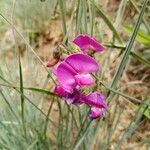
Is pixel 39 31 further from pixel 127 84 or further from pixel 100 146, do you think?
pixel 100 146

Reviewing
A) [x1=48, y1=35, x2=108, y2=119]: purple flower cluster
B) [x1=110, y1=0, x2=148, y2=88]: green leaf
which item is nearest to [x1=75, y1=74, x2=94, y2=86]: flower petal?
[x1=48, y1=35, x2=108, y2=119]: purple flower cluster

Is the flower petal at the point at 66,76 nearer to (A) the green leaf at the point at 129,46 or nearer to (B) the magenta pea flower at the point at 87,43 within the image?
(B) the magenta pea flower at the point at 87,43

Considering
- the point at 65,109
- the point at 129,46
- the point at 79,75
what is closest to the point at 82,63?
the point at 79,75

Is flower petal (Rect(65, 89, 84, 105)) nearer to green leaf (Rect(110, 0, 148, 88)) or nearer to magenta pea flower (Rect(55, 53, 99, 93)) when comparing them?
magenta pea flower (Rect(55, 53, 99, 93))

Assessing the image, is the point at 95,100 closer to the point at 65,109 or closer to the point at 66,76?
the point at 66,76

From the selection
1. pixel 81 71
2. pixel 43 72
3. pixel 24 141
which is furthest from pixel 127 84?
pixel 81 71

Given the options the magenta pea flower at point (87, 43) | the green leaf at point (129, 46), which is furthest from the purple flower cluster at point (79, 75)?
the green leaf at point (129, 46)

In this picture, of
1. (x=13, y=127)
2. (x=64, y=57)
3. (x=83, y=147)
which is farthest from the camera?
(x=13, y=127)
